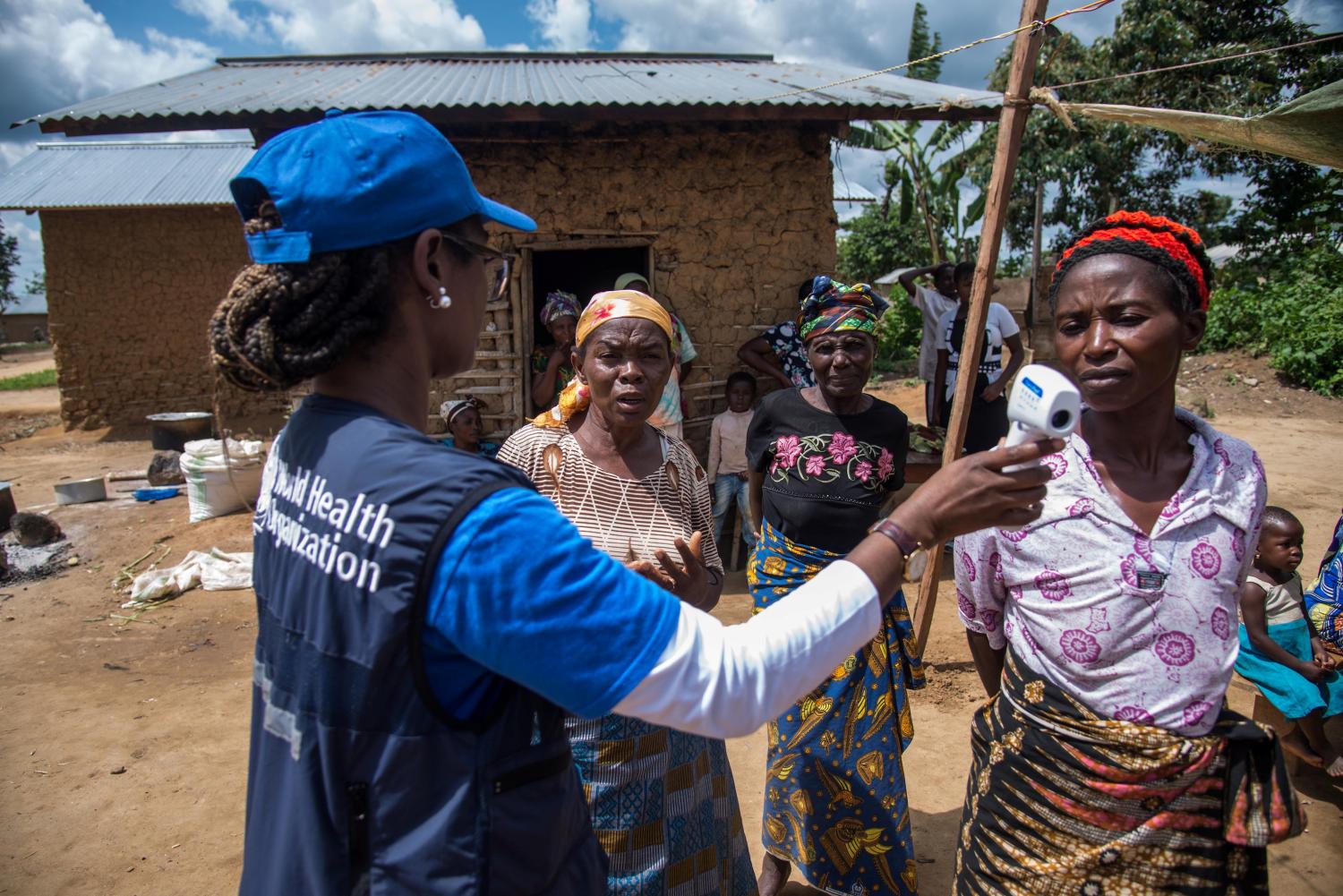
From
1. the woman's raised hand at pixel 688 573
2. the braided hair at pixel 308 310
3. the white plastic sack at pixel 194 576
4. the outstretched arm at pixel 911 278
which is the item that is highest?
the outstretched arm at pixel 911 278

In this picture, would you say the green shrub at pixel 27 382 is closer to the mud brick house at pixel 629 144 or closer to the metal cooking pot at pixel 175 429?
the metal cooking pot at pixel 175 429

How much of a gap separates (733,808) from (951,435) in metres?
2.37

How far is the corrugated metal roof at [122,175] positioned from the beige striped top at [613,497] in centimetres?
1118

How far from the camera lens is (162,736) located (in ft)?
14.1

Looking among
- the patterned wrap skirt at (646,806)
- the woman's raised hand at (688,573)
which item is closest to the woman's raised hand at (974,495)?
the woman's raised hand at (688,573)

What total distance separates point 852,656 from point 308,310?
2305 mm

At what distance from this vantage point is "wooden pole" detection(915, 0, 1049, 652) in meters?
3.63

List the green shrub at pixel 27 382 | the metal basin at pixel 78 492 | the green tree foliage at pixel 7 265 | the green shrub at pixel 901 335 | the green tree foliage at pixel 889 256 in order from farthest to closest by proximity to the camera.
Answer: the green tree foliage at pixel 7 265 → the green shrub at pixel 27 382 → the green tree foliage at pixel 889 256 → the green shrub at pixel 901 335 → the metal basin at pixel 78 492

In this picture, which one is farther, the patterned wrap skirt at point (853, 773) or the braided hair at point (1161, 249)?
the patterned wrap skirt at point (853, 773)

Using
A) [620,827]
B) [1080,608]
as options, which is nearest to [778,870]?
[620,827]

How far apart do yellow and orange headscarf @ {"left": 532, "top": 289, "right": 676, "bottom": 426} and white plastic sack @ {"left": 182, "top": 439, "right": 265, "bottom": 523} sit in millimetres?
6050

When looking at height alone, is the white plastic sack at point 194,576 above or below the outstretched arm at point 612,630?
below

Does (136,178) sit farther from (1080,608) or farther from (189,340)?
(1080,608)

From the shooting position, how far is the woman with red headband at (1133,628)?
1632 mm
